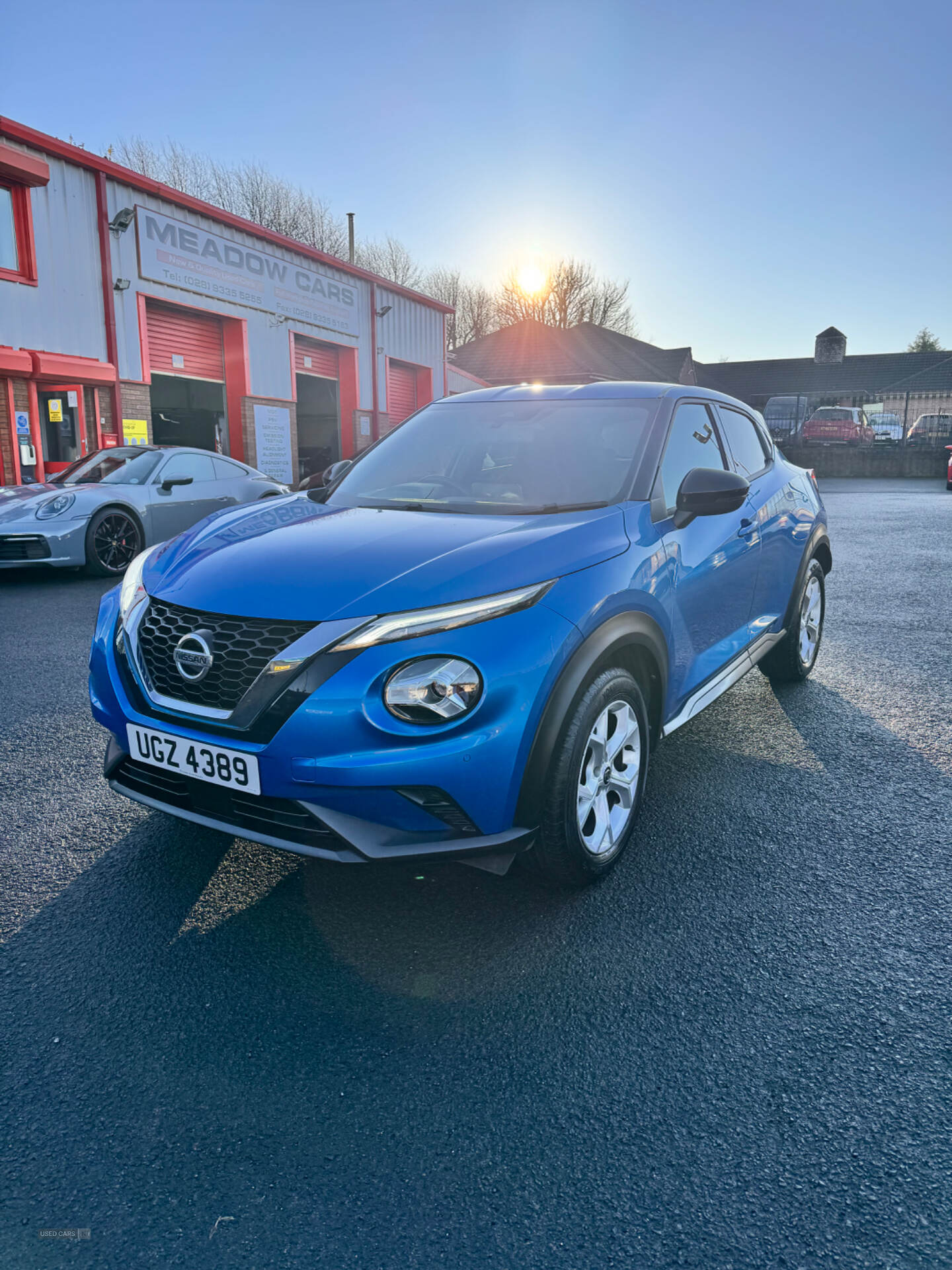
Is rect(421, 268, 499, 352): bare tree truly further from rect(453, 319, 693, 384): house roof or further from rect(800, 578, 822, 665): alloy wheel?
rect(800, 578, 822, 665): alloy wheel

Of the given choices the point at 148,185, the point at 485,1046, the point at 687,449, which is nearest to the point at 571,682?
the point at 485,1046

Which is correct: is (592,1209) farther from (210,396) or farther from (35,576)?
(210,396)

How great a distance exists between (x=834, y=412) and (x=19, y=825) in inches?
1331

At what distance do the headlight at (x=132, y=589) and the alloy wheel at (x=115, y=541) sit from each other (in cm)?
648

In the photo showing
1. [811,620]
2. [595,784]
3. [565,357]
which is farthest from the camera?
[565,357]

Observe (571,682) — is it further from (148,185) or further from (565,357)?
(565,357)

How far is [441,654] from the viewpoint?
229 centimetres

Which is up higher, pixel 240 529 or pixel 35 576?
pixel 240 529

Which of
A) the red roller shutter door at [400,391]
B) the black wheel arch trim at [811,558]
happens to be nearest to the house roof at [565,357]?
the red roller shutter door at [400,391]

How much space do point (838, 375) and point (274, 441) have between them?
50286 millimetres

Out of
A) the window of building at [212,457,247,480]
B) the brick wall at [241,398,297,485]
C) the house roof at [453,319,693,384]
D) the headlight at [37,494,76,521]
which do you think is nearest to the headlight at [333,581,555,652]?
the headlight at [37,494,76,521]

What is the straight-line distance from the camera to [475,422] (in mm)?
3926

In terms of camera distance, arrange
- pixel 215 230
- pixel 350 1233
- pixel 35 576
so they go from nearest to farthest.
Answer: pixel 350 1233 < pixel 35 576 < pixel 215 230

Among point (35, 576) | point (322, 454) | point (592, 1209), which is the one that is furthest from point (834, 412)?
point (592, 1209)
